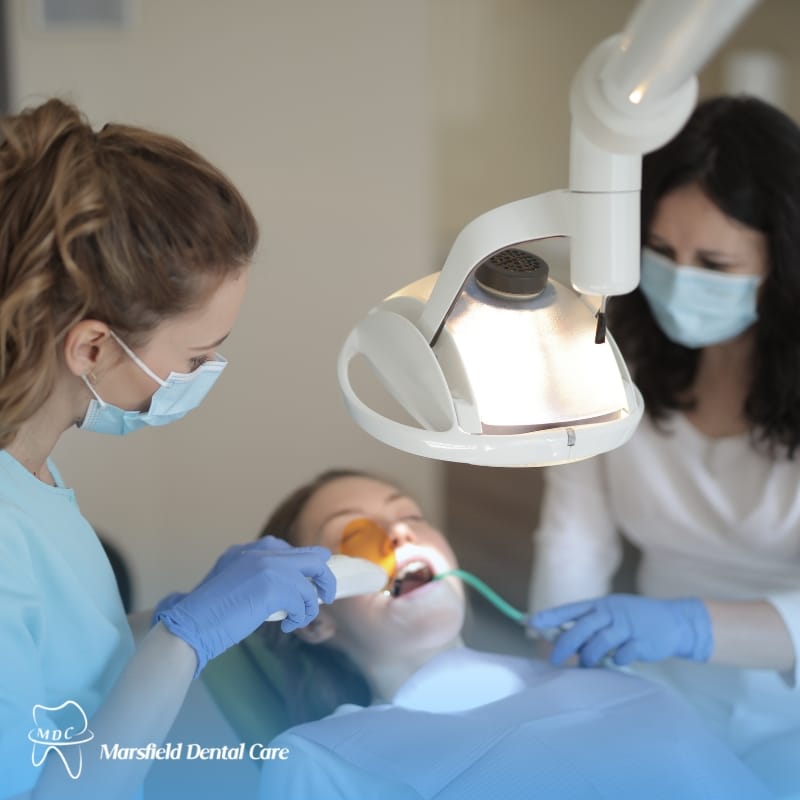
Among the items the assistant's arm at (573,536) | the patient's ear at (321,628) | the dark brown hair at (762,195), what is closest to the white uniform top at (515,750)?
the patient's ear at (321,628)

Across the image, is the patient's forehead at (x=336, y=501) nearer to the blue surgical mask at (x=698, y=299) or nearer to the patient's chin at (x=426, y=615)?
the patient's chin at (x=426, y=615)

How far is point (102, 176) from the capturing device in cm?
111

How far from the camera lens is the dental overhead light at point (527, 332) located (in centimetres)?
93

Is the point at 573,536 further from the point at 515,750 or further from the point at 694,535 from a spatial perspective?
the point at 515,750

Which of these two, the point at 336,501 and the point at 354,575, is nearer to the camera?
the point at 354,575

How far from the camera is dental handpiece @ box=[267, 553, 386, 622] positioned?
57.9 inches

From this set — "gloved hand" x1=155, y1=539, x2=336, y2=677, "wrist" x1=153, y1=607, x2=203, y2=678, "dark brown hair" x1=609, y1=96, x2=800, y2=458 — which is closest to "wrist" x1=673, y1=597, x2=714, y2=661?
"dark brown hair" x1=609, y1=96, x2=800, y2=458

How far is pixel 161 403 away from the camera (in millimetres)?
1243

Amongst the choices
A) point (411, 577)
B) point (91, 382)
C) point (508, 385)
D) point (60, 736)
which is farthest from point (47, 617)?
point (411, 577)

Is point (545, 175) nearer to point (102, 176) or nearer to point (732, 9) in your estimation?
point (102, 176)

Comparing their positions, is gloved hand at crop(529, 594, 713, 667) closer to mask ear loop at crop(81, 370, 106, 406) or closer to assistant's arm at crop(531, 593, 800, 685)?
assistant's arm at crop(531, 593, 800, 685)

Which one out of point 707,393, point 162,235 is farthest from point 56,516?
point 707,393

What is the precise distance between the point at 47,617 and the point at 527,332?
2.10 ft

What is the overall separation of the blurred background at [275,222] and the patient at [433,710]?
0.34 metres
